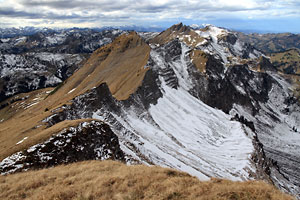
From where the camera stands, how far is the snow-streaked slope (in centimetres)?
5706

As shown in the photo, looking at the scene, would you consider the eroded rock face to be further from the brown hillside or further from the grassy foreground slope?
the brown hillside

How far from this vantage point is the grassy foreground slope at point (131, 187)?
37.0 ft

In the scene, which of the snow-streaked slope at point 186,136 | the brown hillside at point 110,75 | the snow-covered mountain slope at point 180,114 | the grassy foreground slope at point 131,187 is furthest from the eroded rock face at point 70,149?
the brown hillside at point 110,75

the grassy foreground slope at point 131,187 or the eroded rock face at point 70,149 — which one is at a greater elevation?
the grassy foreground slope at point 131,187

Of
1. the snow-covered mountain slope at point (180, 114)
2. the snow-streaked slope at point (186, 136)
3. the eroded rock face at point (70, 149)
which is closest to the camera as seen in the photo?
the eroded rock face at point (70, 149)

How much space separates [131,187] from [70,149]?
15.3m

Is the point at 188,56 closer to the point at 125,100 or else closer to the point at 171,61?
the point at 171,61

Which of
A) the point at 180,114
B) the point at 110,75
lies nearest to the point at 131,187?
the point at 180,114

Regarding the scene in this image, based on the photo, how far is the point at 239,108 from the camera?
174250mm

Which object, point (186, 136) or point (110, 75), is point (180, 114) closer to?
point (186, 136)

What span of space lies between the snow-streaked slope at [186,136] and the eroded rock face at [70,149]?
12.6m

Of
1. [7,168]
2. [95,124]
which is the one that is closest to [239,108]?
[95,124]

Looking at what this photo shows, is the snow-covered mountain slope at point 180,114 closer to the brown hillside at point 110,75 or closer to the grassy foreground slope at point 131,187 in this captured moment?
the brown hillside at point 110,75

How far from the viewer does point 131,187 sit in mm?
12672
